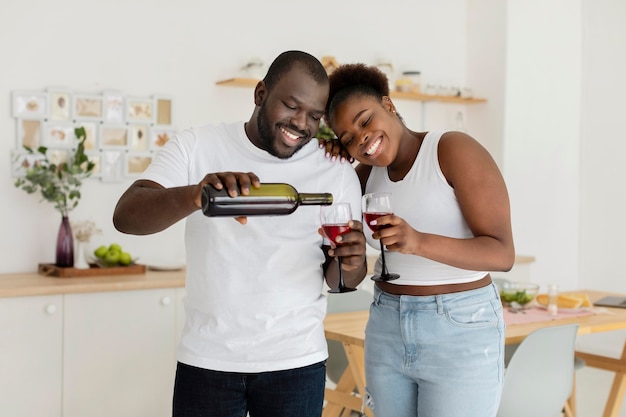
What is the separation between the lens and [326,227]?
182 cm

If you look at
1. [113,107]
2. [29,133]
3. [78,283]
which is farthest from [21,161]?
[78,283]

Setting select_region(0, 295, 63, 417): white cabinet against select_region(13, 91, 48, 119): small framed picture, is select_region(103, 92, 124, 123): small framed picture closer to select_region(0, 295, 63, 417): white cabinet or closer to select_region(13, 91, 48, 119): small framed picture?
select_region(13, 91, 48, 119): small framed picture

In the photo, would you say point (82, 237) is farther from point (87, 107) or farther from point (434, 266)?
point (434, 266)

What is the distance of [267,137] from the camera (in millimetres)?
1853

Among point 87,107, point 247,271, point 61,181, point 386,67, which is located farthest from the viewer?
point 386,67

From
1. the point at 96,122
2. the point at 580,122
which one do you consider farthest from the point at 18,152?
the point at 580,122

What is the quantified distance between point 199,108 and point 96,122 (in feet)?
1.89

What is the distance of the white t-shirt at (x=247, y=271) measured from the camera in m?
1.77

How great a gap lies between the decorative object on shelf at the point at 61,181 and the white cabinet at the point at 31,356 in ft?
1.46

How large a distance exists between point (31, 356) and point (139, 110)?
1422 millimetres

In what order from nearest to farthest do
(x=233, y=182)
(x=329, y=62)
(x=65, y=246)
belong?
(x=233, y=182)
(x=65, y=246)
(x=329, y=62)

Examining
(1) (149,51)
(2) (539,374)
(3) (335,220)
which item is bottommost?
(2) (539,374)

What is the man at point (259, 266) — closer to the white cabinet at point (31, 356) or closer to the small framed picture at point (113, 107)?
the white cabinet at point (31, 356)

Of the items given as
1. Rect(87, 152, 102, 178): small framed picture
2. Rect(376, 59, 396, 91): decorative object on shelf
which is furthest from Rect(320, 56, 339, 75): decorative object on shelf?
Rect(87, 152, 102, 178): small framed picture
